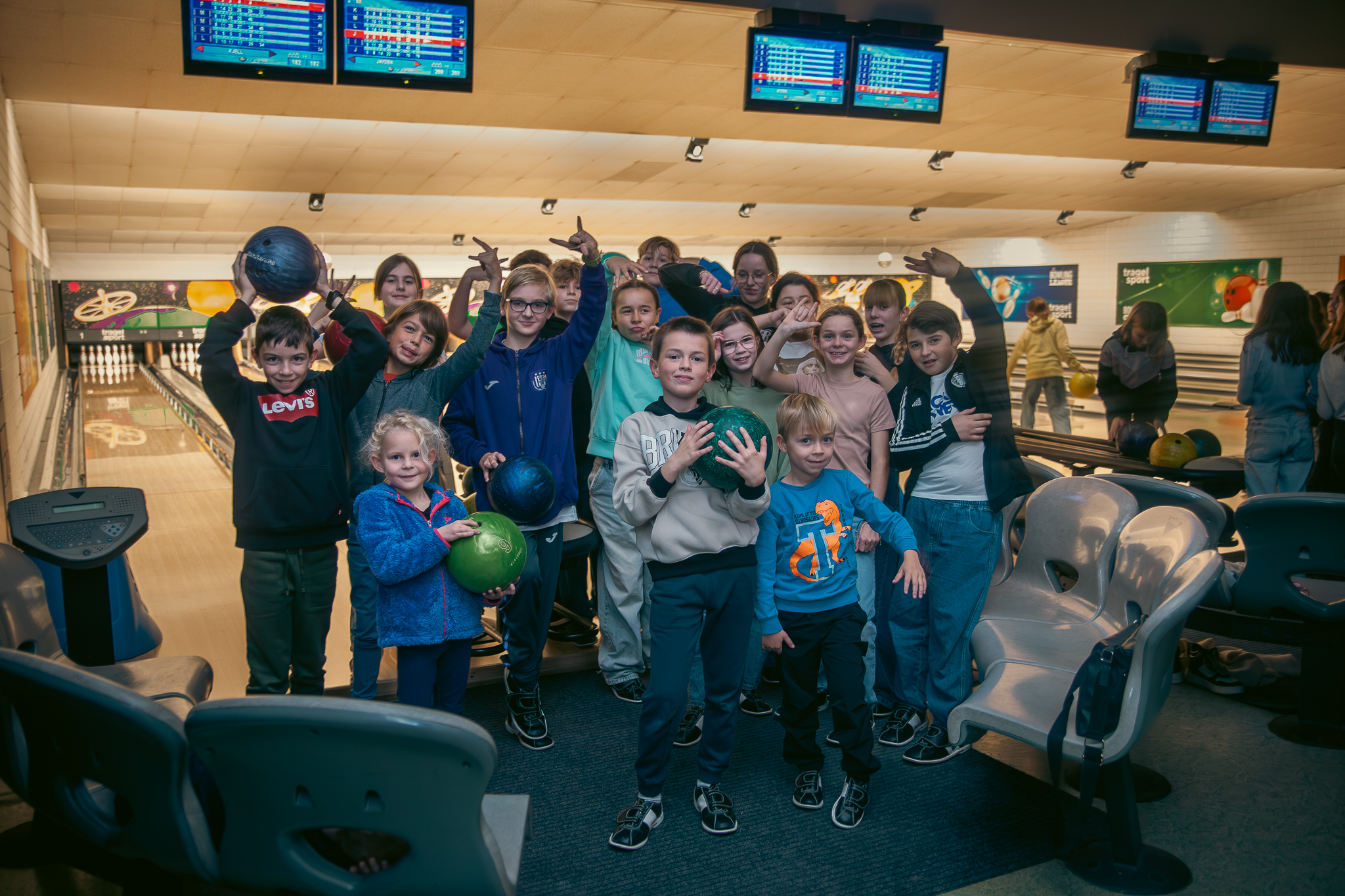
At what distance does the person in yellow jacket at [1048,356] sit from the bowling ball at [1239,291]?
185 inches

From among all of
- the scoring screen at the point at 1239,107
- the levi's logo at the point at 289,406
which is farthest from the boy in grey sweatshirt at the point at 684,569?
the scoring screen at the point at 1239,107

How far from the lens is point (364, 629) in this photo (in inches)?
88.0

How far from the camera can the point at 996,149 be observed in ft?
20.5

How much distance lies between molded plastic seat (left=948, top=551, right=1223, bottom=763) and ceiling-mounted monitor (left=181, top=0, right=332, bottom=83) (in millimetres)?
2784

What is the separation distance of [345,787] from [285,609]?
1257mm

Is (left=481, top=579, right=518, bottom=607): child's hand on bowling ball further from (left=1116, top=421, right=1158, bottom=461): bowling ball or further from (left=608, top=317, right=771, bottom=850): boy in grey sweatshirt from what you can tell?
(left=1116, top=421, right=1158, bottom=461): bowling ball

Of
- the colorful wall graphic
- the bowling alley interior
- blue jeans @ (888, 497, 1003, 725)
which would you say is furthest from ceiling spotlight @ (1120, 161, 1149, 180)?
blue jeans @ (888, 497, 1003, 725)

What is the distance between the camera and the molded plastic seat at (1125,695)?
1.52 metres

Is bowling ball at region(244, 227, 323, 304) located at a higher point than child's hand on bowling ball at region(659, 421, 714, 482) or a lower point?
higher

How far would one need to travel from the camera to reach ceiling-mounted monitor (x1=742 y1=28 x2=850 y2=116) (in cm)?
348

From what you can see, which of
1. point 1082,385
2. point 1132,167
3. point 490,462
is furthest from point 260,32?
point 1132,167

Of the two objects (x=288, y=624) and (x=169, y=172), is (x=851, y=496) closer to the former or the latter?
(x=288, y=624)

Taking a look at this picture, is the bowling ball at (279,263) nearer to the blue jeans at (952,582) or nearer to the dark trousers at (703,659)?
the dark trousers at (703,659)

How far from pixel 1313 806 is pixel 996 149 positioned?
5.29 metres
